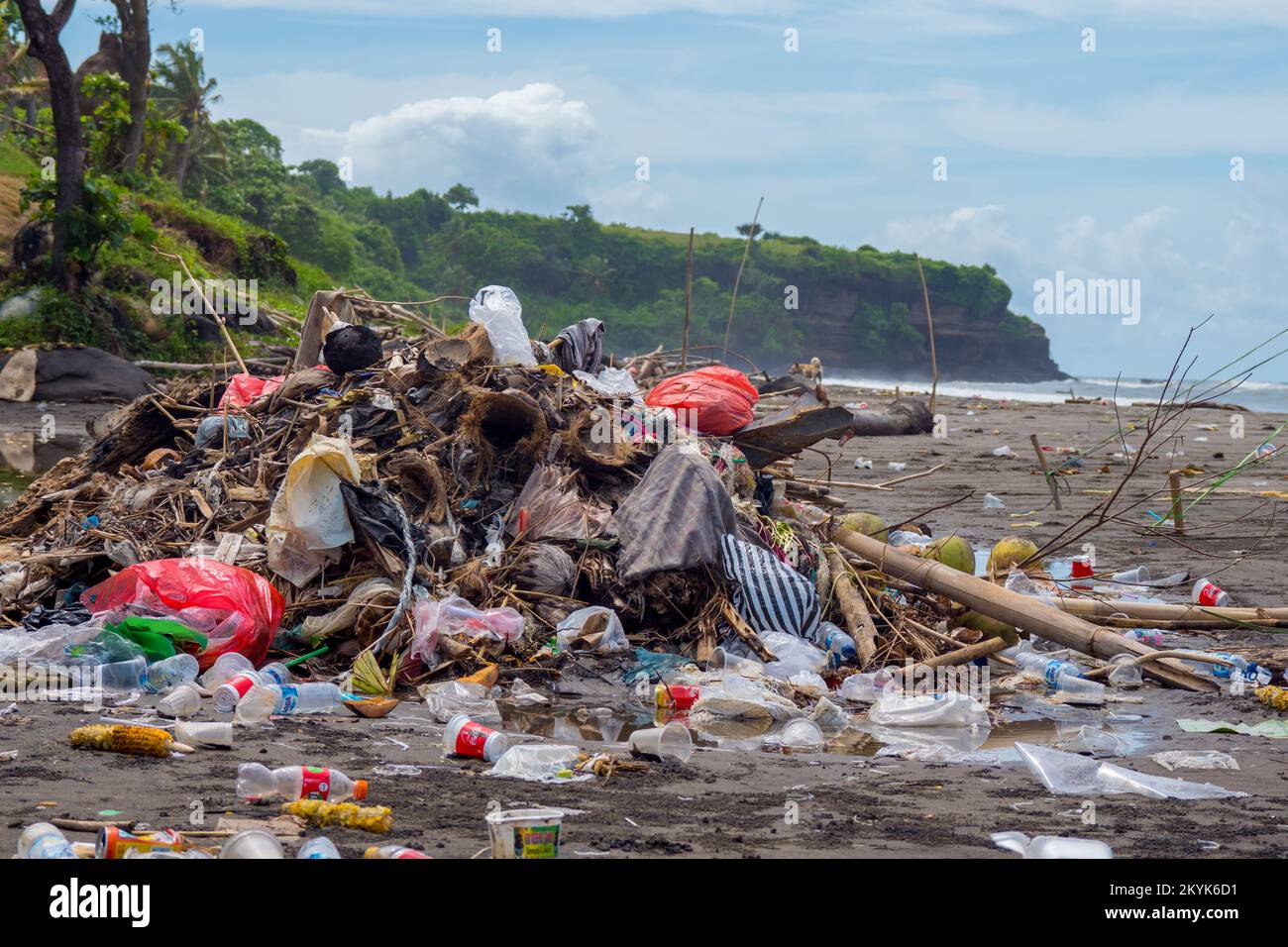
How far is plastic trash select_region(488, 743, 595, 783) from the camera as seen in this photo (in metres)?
3.30

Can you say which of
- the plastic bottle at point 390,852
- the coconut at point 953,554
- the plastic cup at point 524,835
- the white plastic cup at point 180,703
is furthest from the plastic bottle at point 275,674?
the coconut at point 953,554

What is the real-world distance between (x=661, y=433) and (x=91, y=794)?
3.45 meters

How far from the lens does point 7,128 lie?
24406 millimetres

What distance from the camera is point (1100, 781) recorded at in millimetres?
3375

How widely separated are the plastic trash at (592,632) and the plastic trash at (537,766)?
57.3 inches

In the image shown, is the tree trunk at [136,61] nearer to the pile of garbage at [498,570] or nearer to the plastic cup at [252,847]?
the pile of garbage at [498,570]

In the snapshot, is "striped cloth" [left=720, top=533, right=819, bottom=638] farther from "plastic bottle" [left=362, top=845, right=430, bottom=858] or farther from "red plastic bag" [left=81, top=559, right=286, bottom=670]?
"plastic bottle" [left=362, top=845, right=430, bottom=858]

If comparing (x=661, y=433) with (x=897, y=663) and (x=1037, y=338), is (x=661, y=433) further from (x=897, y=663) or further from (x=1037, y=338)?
(x=1037, y=338)

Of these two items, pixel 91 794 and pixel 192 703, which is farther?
pixel 192 703

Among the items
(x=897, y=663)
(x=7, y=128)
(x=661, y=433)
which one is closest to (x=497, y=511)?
(x=661, y=433)

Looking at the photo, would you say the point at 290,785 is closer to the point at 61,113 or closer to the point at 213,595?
the point at 213,595

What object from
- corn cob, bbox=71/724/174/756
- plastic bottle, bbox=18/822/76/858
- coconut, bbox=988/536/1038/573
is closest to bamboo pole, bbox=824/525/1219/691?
coconut, bbox=988/536/1038/573

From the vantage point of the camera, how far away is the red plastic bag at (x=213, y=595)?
178 inches

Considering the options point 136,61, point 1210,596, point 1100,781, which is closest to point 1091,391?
point 136,61
